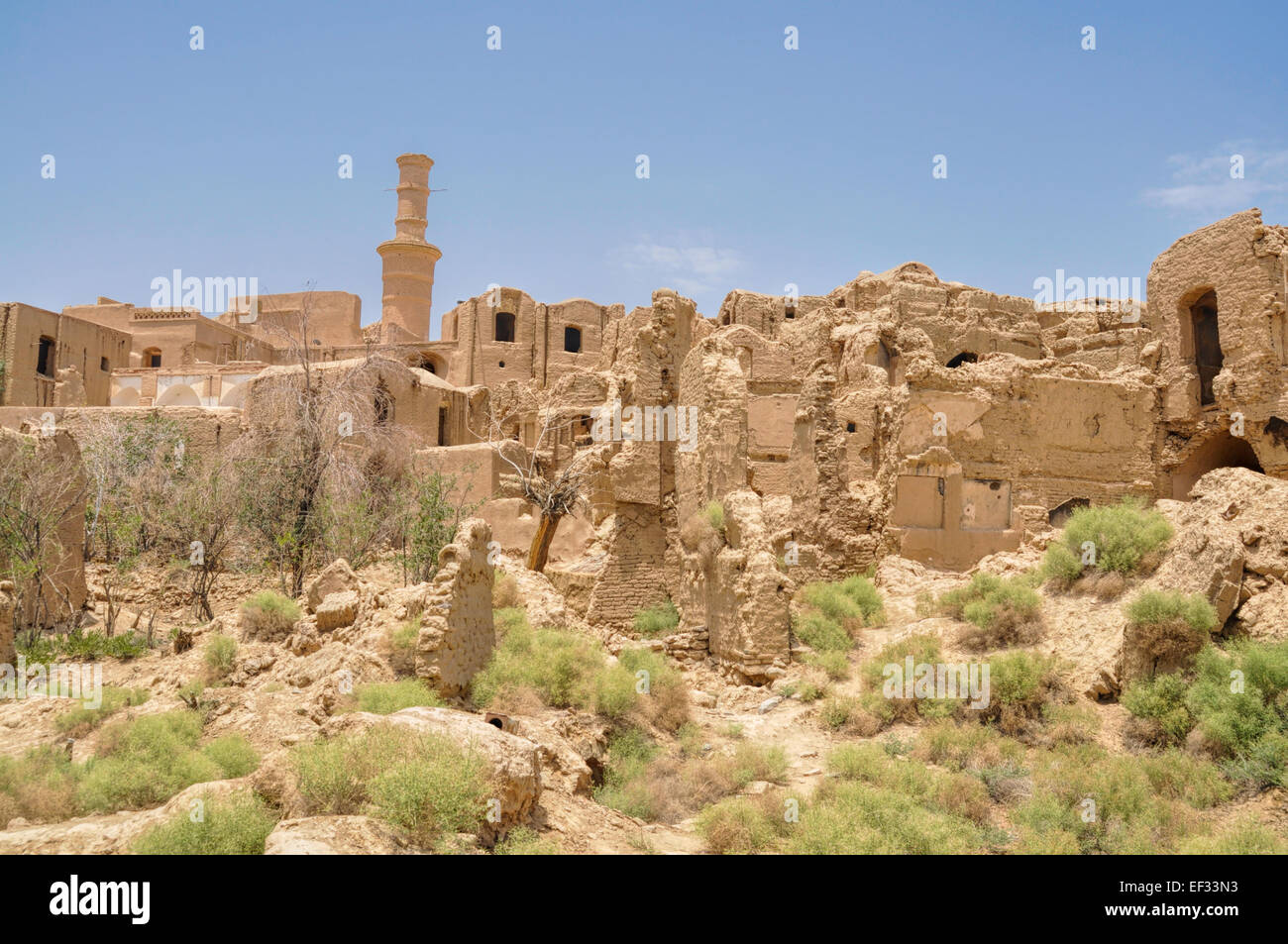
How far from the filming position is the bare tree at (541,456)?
1817 cm

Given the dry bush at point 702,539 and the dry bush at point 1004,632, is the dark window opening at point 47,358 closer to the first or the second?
the dry bush at point 702,539

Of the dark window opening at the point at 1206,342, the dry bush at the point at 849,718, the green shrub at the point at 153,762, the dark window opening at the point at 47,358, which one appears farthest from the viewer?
the dark window opening at the point at 47,358

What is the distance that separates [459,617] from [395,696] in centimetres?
124

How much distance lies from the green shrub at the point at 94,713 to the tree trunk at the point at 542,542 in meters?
7.76

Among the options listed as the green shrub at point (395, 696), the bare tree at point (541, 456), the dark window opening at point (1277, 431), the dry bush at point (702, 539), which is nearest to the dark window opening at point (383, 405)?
the bare tree at point (541, 456)

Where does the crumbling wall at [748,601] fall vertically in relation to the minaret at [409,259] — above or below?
below

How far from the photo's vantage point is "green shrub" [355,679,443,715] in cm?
852

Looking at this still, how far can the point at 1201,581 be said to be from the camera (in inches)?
428

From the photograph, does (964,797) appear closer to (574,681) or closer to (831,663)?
(831,663)

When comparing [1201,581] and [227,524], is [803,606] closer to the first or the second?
[1201,581]

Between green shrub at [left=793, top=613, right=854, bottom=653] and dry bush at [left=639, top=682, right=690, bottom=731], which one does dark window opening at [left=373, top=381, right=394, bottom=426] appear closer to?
green shrub at [left=793, top=613, right=854, bottom=653]

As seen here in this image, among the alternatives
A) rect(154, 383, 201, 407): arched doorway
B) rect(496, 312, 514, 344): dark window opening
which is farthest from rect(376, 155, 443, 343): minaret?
rect(154, 383, 201, 407): arched doorway

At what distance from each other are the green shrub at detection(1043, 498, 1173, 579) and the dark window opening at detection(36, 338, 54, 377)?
1299 inches
